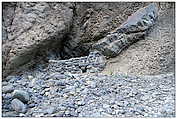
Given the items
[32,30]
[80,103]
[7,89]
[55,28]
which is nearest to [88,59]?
[55,28]

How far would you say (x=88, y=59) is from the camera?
579 cm

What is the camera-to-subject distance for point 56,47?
617 cm

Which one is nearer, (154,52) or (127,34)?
(154,52)

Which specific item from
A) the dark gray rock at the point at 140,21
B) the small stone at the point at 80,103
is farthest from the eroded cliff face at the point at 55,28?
the small stone at the point at 80,103

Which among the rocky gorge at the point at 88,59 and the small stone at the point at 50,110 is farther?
the rocky gorge at the point at 88,59

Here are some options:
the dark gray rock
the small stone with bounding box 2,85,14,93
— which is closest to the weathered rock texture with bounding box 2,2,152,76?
the dark gray rock

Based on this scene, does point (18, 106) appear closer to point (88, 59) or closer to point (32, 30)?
point (32, 30)

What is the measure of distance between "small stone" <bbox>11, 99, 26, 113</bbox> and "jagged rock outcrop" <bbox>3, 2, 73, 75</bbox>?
129 centimetres

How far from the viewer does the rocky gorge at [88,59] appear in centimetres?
378

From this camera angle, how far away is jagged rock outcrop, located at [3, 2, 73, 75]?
5089mm

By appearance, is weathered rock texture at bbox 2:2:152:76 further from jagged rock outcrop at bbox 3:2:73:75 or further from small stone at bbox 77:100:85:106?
small stone at bbox 77:100:85:106

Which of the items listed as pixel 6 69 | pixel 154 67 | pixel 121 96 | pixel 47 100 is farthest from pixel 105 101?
pixel 6 69

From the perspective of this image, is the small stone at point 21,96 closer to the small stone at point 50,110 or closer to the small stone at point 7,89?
the small stone at point 7,89

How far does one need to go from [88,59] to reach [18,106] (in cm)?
229
